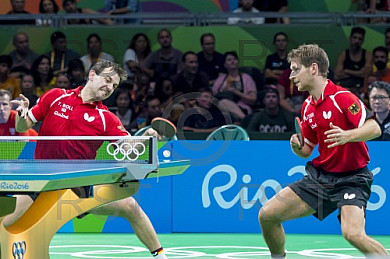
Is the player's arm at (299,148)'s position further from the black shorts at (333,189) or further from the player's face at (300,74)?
the player's face at (300,74)

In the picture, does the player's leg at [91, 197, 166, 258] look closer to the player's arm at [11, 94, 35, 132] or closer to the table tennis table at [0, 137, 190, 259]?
the table tennis table at [0, 137, 190, 259]

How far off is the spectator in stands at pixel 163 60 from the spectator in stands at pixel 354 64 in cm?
231

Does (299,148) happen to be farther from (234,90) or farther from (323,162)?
(234,90)

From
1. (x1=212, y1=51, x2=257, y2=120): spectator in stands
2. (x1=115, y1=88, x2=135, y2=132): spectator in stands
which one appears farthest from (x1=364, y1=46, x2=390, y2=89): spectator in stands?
(x1=115, y1=88, x2=135, y2=132): spectator in stands

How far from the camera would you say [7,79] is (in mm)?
12711

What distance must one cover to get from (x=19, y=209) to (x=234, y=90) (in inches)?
264

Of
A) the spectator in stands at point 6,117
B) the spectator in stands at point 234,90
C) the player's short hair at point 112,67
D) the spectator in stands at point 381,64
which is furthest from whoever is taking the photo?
the spectator in stands at point 381,64

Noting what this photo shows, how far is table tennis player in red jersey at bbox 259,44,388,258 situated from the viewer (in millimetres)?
5887

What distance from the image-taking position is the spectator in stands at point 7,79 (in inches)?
491

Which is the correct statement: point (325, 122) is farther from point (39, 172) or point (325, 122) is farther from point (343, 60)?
point (343, 60)

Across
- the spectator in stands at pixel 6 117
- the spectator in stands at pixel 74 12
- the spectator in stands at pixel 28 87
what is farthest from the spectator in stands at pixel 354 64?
the spectator in stands at pixel 6 117

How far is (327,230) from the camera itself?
9.57 metres

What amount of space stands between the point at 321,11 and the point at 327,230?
5.77 meters

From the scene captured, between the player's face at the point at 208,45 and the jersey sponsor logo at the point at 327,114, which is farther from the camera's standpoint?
the player's face at the point at 208,45
